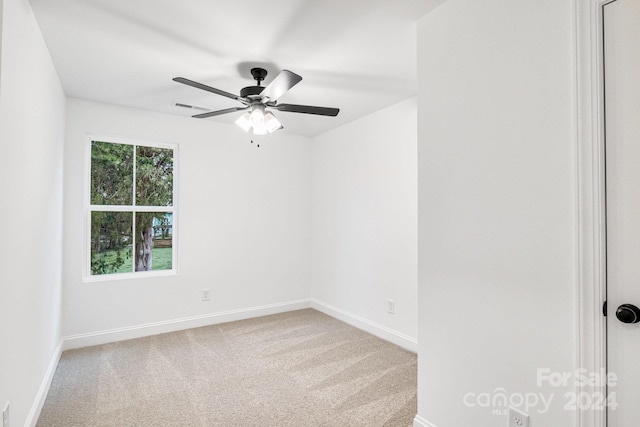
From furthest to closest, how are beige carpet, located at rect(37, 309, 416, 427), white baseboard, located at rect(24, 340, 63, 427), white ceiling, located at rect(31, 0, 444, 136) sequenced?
beige carpet, located at rect(37, 309, 416, 427) → white baseboard, located at rect(24, 340, 63, 427) → white ceiling, located at rect(31, 0, 444, 136)

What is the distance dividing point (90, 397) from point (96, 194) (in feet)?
6.68

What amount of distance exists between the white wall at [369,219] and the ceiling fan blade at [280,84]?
5.07 ft

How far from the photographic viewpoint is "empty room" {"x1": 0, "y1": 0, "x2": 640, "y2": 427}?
1.32m

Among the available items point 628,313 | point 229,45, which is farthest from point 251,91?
point 628,313

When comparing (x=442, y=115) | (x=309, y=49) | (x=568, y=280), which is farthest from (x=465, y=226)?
(x=309, y=49)

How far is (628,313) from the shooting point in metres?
1.19

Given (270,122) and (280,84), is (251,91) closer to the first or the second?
(270,122)

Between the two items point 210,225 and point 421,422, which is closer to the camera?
point 421,422

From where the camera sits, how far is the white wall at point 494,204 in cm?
138

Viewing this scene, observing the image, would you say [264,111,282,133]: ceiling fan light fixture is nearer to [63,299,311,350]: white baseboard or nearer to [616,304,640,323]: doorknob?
[616,304,640,323]: doorknob

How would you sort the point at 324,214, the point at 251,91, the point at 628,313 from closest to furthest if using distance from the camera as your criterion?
the point at 628,313 → the point at 251,91 → the point at 324,214

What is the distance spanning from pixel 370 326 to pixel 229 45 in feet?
10.1

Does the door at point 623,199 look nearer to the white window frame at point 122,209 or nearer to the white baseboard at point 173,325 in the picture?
the white baseboard at point 173,325

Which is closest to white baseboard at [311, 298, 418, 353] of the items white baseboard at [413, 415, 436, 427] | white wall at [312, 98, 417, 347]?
white wall at [312, 98, 417, 347]
